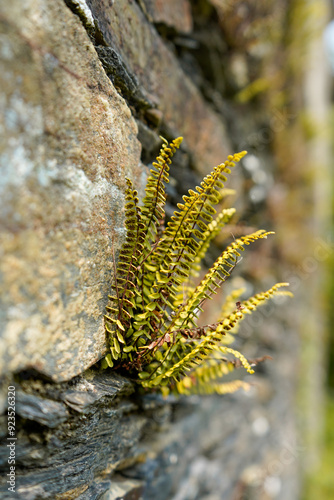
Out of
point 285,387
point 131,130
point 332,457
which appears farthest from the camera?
point 332,457

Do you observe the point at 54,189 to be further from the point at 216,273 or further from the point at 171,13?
the point at 171,13

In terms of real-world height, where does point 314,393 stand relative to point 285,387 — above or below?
below

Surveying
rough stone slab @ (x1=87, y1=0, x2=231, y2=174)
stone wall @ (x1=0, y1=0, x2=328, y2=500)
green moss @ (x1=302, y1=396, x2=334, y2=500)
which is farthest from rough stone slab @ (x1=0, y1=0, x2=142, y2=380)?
green moss @ (x1=302, y1=396, x2=334, y2=500)

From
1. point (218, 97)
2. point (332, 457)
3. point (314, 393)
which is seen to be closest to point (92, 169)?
point (218, 97)

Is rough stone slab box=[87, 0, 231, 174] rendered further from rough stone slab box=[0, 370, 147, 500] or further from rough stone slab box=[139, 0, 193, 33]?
rough stone slab box=[0, 370, 147, 500]

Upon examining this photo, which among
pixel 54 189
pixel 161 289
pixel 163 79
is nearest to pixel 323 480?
pixel 161 289

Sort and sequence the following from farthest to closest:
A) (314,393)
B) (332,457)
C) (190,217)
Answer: (332,457) → (314,393) → (190,217)

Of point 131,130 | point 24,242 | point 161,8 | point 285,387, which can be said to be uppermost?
point 161,8

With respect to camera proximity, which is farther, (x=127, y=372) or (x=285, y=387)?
(x=285, y=387)

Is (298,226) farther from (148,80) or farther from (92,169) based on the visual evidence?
(92,169)
